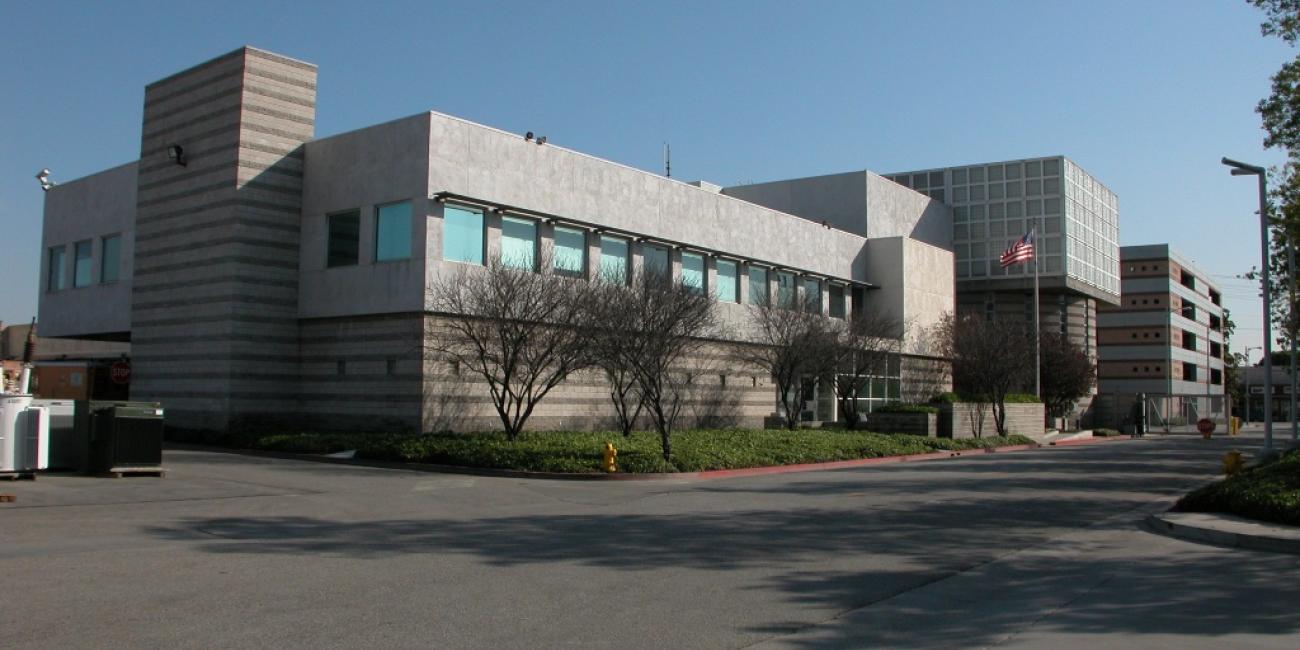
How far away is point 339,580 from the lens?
31.7 feet

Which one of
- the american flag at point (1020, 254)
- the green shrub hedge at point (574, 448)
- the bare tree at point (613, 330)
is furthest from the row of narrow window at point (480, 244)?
the american flag at point (1020, 254)

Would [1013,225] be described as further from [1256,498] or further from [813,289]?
[1256,498]

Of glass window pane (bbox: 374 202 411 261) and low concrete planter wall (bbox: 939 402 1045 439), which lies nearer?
→ glass window pane (bbox: 374 202 411 261)

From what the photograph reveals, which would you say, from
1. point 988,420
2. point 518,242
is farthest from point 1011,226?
point 518,242

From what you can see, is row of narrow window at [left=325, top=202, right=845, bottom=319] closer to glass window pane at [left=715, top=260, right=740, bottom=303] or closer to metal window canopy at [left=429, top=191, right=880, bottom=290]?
metal window canopy at [left=429, top=191, right=880, bottom=290]

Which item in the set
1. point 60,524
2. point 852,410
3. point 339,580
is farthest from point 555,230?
→ point 339,580

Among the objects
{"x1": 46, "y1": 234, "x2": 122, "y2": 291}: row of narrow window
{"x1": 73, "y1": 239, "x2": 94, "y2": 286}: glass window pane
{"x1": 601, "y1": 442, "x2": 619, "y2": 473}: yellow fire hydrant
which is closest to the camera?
{"x1": 601, "y1": 442, "x2": 619, "y2": 473}: yellow fire hydrant

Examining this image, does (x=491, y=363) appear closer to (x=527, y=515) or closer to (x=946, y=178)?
(x=527, y=515)

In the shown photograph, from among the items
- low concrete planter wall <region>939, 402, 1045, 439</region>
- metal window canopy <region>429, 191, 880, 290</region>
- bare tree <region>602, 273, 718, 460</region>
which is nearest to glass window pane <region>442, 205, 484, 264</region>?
metal window canopy <region>429, 191, 880, 290</region>

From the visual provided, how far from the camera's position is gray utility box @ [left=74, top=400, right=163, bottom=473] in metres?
19.0

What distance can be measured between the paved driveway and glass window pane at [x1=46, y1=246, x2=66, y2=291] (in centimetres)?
2394

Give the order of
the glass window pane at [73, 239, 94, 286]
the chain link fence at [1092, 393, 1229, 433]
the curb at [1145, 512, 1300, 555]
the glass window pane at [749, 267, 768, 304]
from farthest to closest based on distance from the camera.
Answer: the chain link fence at [1092, 393, 1229, 433] → the glass window pane at [749, 267, 768, 304] → the glass window pane at [73, 239, 94, 286] → the curb at [1145, 512, 1300, 555]

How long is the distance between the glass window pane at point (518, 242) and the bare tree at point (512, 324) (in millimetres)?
1982

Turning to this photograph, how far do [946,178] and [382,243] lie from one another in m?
42.1
